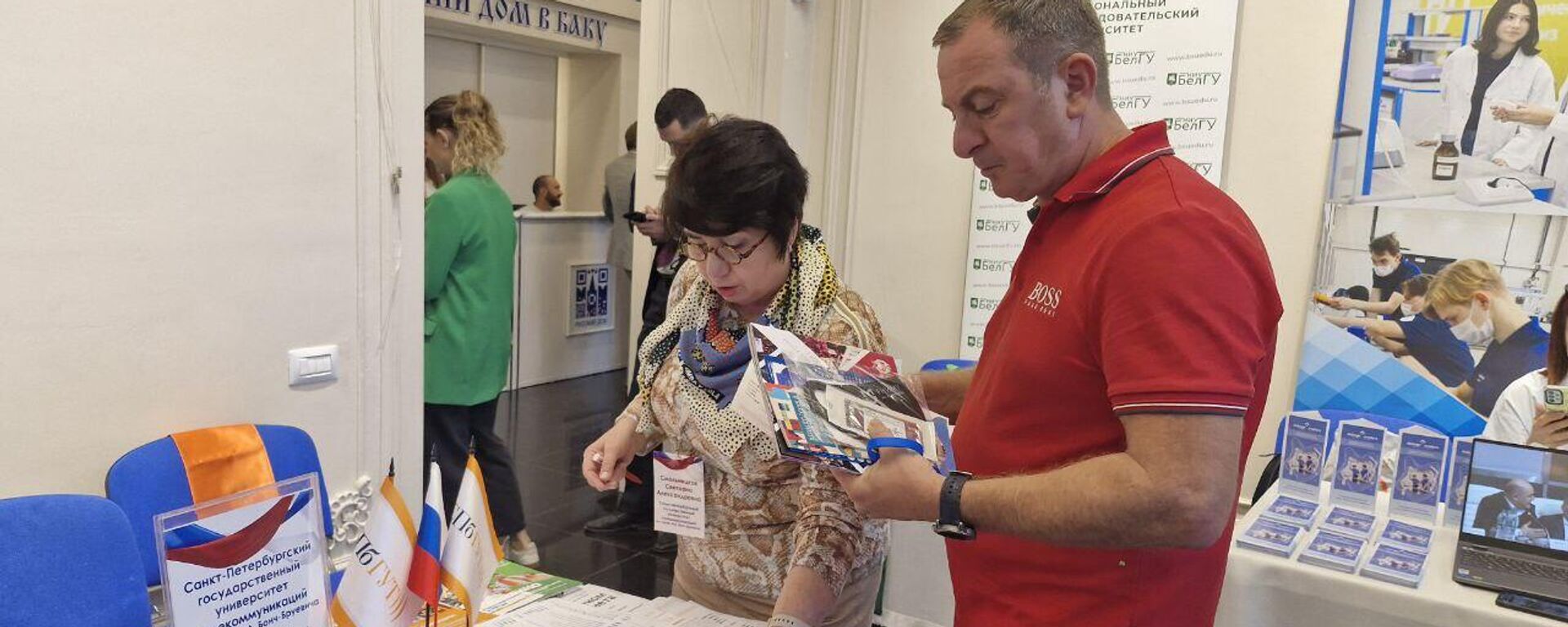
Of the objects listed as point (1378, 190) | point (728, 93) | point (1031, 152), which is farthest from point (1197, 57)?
point (1031, 152)

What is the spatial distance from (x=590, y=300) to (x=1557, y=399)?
5.40 metres

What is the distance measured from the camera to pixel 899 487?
104 cm

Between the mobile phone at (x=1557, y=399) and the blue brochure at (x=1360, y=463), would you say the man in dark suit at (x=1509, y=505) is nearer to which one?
the blue brochure at (x=1360, y=463)

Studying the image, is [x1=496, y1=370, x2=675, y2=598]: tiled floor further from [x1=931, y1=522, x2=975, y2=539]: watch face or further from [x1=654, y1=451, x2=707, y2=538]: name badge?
[x1=931, y1=522, x2=975, y2=539]: watch face

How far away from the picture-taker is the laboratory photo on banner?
286cm

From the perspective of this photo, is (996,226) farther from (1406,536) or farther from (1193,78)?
(1406,536)

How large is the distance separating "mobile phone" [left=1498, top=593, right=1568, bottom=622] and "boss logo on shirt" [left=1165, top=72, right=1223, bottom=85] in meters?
1.87

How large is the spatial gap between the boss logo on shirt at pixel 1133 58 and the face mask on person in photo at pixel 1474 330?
1240 millimetres

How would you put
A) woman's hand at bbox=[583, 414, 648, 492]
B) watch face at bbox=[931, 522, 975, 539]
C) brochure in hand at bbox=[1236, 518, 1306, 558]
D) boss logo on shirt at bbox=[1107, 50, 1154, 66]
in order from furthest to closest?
1. boss logo on shirt at bbox=[1107, 50, 1154, 66]
2. brochure in hand at bbox=[1236, 518, 1306, 558]
3. woman's hand at bbox=[583, 414, 648, 492]
4. watch face at bbox=[931, 522, 975, 539]

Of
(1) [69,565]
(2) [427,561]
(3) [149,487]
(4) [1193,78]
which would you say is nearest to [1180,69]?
(4) [1193,78]

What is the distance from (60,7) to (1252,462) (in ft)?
11.3

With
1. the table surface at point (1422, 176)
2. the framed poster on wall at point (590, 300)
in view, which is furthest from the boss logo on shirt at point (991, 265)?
the framed poster on wall at point (590, 300)

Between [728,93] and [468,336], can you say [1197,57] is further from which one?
[468,336]

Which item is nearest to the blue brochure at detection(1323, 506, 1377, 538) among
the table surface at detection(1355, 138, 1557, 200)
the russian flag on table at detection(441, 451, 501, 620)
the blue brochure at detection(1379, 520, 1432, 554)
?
the blue brochure at detection(1379, 520, 1432, 554)
